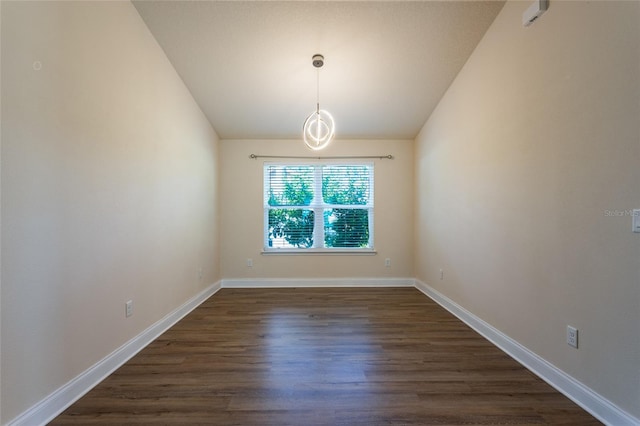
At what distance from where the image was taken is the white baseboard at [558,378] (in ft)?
4.66

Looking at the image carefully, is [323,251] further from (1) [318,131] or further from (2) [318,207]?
(1) [318,131]

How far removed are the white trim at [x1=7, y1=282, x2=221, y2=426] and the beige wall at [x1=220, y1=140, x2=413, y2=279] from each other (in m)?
1.74

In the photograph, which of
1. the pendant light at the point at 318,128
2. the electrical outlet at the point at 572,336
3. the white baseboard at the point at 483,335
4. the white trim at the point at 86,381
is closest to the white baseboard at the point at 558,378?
the white baseboard at the point at 483,335

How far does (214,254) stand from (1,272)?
2948mm

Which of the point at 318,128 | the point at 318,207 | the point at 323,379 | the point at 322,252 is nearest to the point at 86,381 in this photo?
the point at 323,379

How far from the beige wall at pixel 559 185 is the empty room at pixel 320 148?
13 millimetres

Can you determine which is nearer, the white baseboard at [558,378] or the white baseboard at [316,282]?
the white baseboard at [558,378]

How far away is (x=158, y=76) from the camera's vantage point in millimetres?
2639

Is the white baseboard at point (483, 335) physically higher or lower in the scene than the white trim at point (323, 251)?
lower

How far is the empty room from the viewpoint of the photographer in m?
1.41

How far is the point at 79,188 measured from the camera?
1708mm

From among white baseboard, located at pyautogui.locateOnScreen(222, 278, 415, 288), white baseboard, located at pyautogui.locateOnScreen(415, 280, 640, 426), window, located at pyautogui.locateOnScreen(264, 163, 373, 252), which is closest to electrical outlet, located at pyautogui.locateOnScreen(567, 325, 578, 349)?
white baseboard, located at pyautogui.locateOnScreen(415, 280, 640, 426)

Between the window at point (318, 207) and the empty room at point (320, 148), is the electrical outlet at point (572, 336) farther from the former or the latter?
the window at point (318, 207)

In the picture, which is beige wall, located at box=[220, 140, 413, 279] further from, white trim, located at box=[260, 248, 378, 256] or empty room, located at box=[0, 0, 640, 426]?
empty room, located at box=[0, 0, 640, 426]
